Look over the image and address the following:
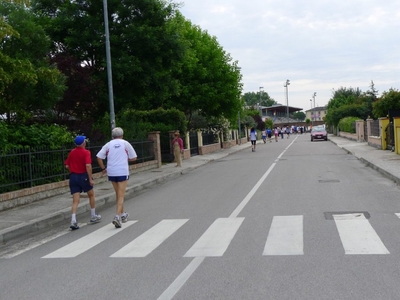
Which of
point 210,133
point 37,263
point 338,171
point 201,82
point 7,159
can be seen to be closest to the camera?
point 37,263

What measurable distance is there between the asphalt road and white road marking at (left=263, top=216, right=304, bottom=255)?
0.05 feet

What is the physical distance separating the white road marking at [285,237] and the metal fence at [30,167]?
23.5 ft

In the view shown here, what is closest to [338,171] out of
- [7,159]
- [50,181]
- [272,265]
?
[50,181]

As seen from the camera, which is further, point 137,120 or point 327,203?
point 137,120

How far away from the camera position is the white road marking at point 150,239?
25.1 ft

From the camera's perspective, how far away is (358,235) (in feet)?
26.4

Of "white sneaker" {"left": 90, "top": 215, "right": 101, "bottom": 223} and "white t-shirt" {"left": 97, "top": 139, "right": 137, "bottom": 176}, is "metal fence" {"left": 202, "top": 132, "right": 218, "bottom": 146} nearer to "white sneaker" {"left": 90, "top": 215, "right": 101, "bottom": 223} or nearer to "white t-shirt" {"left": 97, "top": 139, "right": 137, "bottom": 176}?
"white sneaker" {"left": 90, "top": 215, "right": 101, "bottom": 223}

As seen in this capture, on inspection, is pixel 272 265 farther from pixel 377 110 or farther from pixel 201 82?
pixel 377 110

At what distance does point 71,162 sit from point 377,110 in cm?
3244

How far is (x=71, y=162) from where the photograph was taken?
10258 mm

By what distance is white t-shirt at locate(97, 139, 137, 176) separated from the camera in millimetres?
10023

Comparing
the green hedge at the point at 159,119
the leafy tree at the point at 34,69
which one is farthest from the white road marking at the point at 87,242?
the green hedge at the point at 159,119

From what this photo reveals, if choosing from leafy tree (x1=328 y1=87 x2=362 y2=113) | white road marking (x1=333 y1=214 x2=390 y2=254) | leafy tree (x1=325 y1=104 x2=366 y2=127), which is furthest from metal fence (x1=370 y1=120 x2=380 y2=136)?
leafy tree (x1=328 y1=87 x2=362 y2=113)

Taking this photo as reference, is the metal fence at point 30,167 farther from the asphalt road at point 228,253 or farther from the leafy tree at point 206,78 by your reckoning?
the leafy tree at point 206,78
